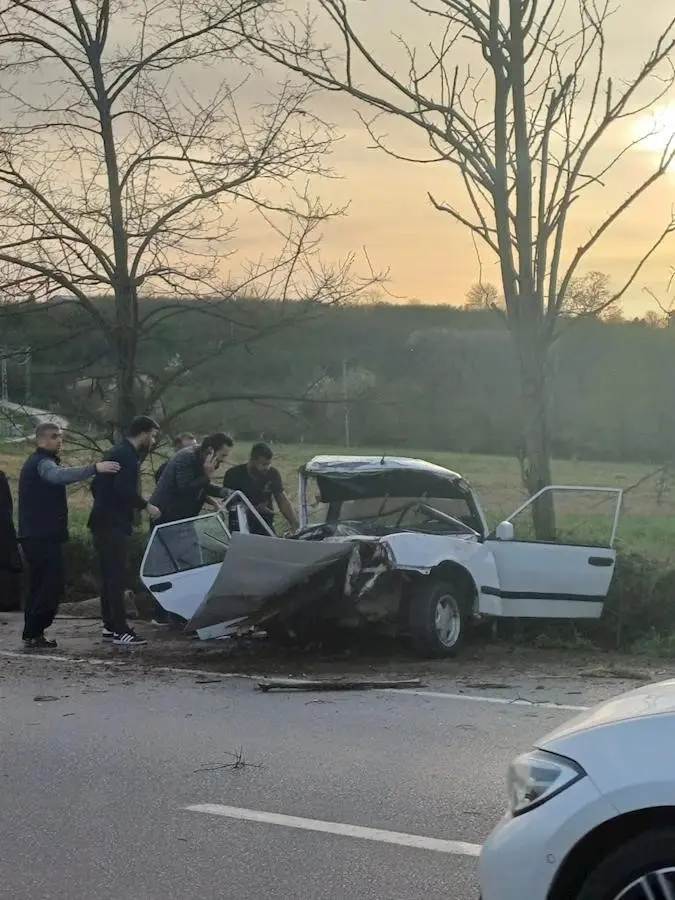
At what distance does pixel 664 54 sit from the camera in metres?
12.3

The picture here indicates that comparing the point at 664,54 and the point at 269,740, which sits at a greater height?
the point at 664,54

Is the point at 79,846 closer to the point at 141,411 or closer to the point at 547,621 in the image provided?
the point at 547,621

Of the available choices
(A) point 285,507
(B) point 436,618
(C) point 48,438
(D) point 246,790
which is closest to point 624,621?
(B) point 436,618

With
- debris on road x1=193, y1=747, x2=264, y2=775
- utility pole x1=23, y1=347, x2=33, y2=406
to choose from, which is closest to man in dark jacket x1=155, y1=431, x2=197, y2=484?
utility pole x1=23, y1=347, x2=33, y2=406

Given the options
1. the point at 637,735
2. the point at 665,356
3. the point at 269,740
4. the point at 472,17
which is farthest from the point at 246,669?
the point at 665,356

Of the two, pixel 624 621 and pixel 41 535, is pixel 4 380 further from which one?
pixel 624 621

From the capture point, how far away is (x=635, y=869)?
3037 mm

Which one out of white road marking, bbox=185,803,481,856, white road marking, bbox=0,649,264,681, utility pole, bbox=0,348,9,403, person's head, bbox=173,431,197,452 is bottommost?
white road marking, bbox=0,649,264,681

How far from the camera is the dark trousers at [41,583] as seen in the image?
1022 centimetres

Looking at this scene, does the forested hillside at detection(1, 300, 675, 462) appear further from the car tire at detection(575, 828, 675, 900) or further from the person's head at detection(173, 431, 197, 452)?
the car tire at detection(575, 828, 675, 900)

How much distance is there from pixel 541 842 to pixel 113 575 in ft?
24.7

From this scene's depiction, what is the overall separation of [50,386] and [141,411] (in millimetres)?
1306

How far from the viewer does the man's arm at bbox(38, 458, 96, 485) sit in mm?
9773

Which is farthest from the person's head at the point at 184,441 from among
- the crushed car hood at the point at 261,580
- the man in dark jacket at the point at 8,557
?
the crushed car hood at the point at 261,580
